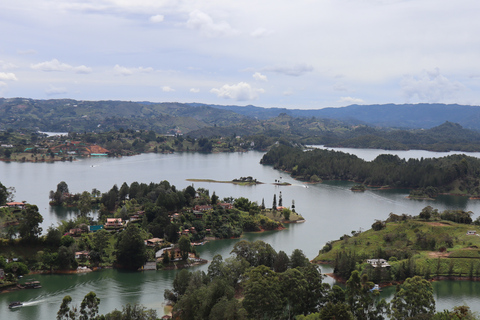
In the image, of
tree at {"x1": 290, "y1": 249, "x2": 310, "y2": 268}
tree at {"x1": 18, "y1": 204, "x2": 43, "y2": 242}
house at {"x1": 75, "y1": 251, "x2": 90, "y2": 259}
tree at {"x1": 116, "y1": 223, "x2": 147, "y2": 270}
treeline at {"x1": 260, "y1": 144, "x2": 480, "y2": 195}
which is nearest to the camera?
tree at {"x1": 290, "y1": 249, "x2": 310, "y2": 268}

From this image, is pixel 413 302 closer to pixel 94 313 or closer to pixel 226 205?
pixel 94 313

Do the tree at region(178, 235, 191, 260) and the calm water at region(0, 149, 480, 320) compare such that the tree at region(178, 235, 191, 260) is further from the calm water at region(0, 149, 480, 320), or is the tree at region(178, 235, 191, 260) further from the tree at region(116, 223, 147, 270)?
the tree at region(116, 223, 147, 270)

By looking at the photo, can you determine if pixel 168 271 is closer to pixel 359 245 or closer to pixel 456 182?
pixel 359 245

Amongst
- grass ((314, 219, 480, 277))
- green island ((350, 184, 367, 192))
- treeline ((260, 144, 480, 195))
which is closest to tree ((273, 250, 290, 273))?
grass ((314, 219, 480, 277))

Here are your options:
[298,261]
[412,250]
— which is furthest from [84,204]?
[412,250]

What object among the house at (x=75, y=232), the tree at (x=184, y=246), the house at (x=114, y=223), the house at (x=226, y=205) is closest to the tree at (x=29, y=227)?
the house at (x=75, y=232)
